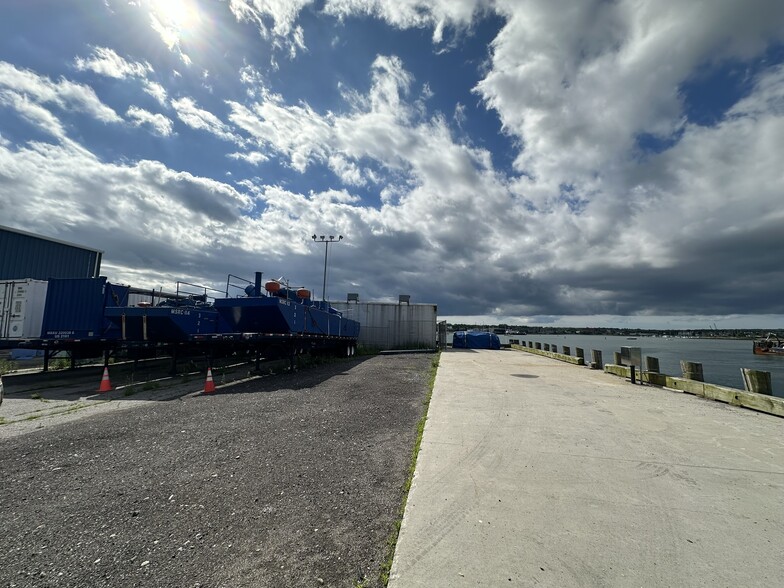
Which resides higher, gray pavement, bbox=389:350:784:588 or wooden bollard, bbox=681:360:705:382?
wooden bollard, bbox=681:360:705:382

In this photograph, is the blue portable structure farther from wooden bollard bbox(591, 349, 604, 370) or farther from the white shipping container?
wooden bollard bbox(591, 349, 604, 370)

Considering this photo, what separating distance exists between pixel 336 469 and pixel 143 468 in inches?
88.8

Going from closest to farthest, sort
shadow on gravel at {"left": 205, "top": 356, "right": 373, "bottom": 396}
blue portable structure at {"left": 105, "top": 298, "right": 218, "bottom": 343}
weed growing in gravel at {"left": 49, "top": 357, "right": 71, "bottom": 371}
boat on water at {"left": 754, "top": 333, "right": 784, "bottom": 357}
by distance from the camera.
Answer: shadow on gravel at {"left": 205, "top": 356, "right": 373, "bottom": 396} < blue portable structure at {"left": 105, "top": 298, "right": 218, "bottom": 343} < weed growing in gravel at {"left": 49, "top": 357, "right": 71, "bottom": 371} < boat on water at {"left": 754, "top": 333, "right": 784, "bottom": 357}

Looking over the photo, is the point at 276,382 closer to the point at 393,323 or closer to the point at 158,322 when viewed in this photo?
the point at 158,322

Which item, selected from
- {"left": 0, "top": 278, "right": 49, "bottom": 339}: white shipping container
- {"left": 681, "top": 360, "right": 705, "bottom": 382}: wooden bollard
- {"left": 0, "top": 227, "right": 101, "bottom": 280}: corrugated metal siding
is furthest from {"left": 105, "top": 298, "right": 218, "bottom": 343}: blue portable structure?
{"left": 681, "top": 360, "right": 705, "bottom": 382}: wooden bollard

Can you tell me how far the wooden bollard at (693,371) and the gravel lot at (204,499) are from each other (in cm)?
772

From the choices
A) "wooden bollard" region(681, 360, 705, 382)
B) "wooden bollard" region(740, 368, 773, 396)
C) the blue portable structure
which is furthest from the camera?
the blue portable structure

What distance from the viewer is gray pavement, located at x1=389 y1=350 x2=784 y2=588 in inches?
94.0

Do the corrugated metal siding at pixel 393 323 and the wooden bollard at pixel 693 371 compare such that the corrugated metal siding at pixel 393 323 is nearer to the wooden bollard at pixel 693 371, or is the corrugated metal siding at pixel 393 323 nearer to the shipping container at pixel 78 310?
the shipping container at pixel 78 310

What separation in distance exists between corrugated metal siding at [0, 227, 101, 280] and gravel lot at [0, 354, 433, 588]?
18.8 m

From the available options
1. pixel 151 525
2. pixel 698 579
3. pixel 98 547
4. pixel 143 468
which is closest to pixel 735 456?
pixel 698 579

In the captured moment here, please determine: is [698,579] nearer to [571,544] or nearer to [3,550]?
[571,544]

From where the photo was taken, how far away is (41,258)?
19922 mm

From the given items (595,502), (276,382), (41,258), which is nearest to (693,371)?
(595,502)
